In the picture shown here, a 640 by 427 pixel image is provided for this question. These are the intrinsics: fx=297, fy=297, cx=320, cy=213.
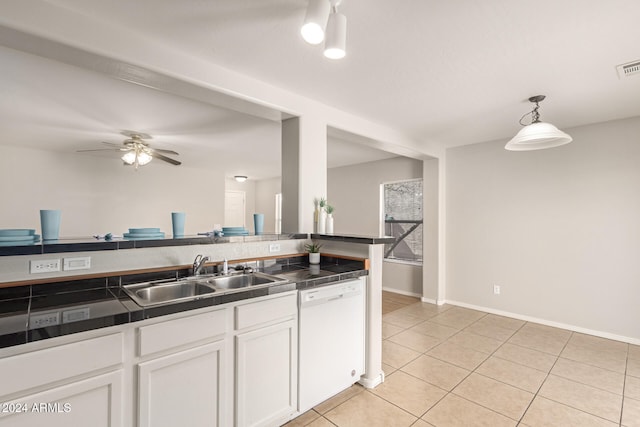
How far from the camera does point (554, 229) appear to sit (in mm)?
3797

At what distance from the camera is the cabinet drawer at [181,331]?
1395 millimetres

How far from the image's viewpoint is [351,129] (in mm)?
3291

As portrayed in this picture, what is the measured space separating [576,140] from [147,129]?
5411 mm

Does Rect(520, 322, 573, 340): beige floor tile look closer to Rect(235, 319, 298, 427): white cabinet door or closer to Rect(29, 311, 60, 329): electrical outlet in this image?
Rect(235, 319, 298, 427): white cabinet door

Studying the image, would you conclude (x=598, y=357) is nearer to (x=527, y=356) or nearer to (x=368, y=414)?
(x=527, y=356)

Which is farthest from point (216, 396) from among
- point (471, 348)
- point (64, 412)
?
point (471, 348)

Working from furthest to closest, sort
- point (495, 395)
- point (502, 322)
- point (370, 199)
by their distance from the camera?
point (370, 199)
point (502, 322)
point (495, 395)

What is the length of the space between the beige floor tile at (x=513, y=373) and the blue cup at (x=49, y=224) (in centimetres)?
344

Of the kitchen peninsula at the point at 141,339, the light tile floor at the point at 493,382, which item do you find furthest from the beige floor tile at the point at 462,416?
the kitchen peninsula at the point at 141,339

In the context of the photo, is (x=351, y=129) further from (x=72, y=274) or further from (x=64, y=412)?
(x=64, y=412)

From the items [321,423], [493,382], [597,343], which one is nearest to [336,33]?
[321,423]

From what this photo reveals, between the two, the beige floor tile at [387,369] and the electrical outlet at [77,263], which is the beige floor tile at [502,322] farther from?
the electrical outlet at [77,263]

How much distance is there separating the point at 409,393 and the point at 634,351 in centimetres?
270

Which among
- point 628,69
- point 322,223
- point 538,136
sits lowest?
point 322,223
